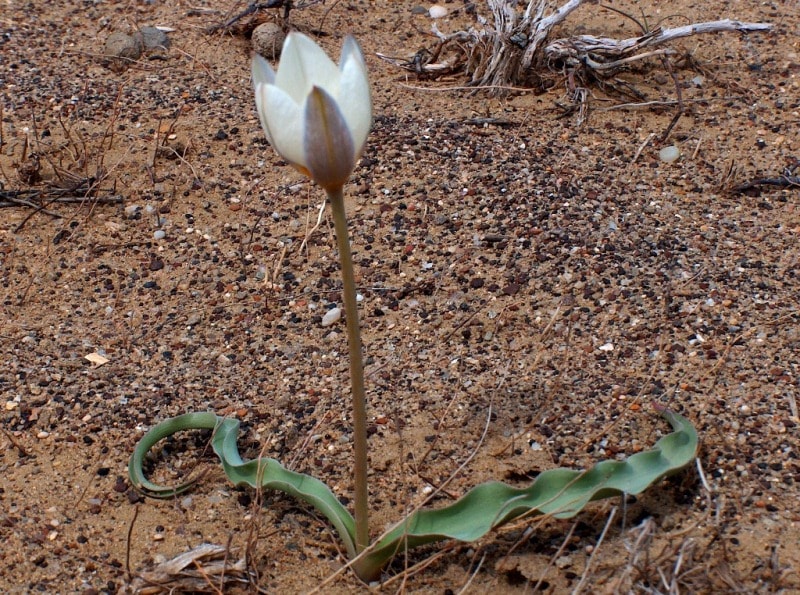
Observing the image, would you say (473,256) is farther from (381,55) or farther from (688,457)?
(381,55)

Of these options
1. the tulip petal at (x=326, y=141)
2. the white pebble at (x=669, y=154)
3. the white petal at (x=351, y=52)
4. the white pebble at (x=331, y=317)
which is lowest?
the white pebble at (x=331, y=317)

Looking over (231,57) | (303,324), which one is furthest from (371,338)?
(231,57)

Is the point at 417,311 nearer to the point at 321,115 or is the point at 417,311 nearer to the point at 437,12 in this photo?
the point at 321,115

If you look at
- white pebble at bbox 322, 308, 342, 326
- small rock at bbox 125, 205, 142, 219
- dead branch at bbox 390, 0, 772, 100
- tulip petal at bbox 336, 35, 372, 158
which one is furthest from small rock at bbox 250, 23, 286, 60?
tulip petal at bbox 336, 35, 372, 158

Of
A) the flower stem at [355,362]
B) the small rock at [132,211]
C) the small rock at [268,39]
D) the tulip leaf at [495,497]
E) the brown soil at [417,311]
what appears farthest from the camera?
the small rock at [268,39]

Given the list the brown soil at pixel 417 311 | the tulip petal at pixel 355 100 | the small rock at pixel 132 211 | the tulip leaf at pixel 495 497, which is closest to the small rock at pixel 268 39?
the brown soil at pixel 417 311

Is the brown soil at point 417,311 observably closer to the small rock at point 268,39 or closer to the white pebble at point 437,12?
the small rock at point 268,39

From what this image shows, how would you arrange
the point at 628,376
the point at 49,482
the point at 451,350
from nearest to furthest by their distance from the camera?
the point at 49,482 → the point at 628,376 → the point at 451,350
